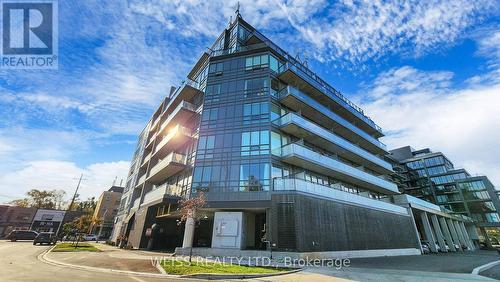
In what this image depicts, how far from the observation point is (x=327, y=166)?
27219mm

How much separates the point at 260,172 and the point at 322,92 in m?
16.3

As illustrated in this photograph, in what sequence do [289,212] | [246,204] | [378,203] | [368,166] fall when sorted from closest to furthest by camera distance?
[289,212], [246,204], [378,203], [368,166]

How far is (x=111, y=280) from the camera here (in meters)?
9.66

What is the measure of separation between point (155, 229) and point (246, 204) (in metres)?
12.6

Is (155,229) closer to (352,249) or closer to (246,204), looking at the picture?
(246,204)

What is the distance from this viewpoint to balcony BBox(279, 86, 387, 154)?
91.8ft

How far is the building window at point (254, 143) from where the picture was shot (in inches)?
962

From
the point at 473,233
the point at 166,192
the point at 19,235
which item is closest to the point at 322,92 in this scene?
the point at 166,192

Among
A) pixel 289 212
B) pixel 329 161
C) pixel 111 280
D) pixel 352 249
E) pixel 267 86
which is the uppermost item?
pixel 267 86

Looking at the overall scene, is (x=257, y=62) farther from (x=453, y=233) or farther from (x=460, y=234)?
(x=460, y=234)

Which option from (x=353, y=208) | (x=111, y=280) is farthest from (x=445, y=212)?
(x=111, y=280)

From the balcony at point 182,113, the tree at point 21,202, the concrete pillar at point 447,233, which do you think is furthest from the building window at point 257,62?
the tree at point 21,202

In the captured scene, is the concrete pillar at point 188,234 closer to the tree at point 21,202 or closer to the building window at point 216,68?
the building window at point 216,68

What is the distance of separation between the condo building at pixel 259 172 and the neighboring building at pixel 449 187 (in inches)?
1901
